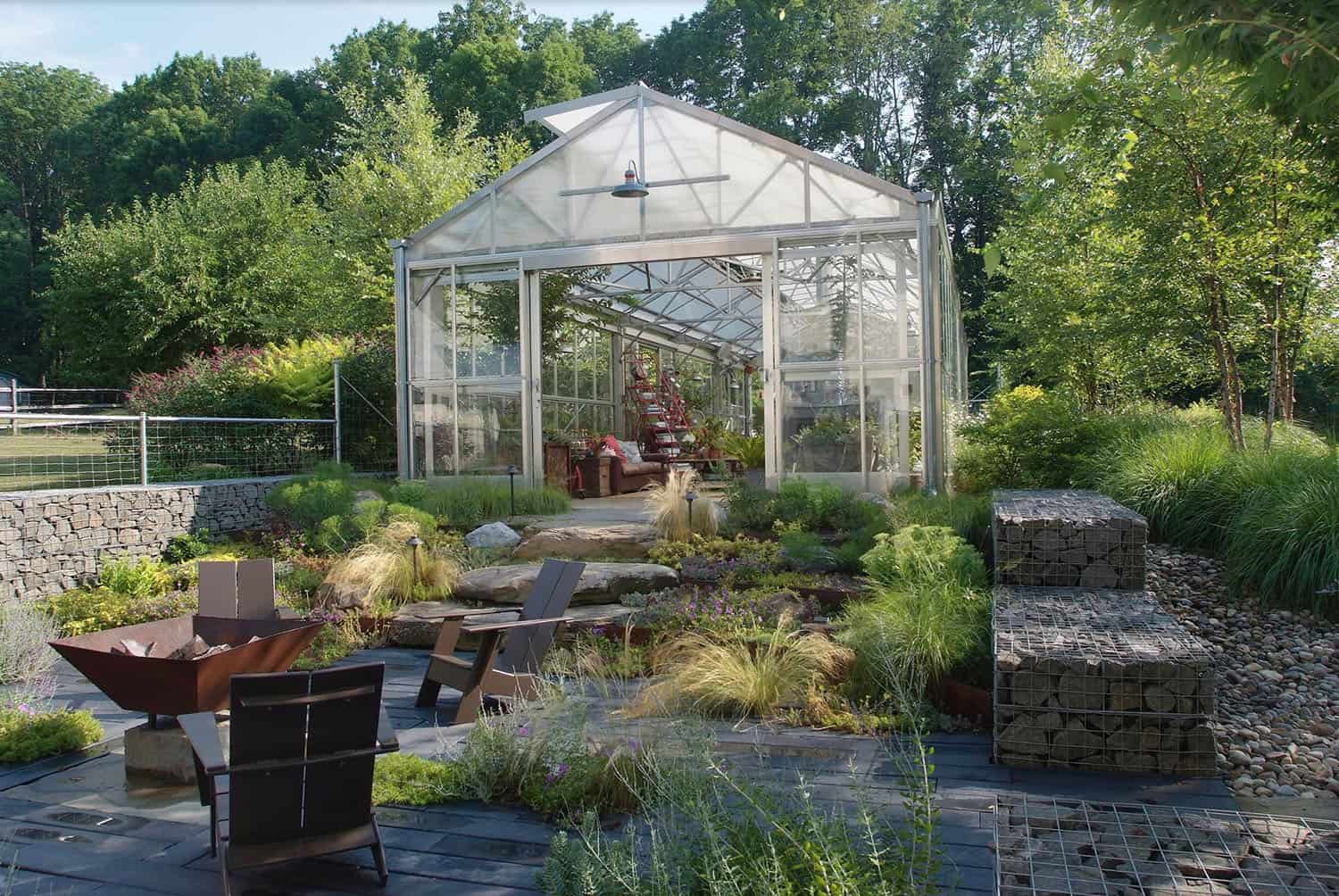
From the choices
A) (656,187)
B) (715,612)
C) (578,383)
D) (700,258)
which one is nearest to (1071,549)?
(715,612)

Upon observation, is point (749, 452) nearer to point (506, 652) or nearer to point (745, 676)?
point (506, 652)

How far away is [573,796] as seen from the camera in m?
3.60

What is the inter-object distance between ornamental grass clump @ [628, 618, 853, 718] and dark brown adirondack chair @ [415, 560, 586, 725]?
2.10ft

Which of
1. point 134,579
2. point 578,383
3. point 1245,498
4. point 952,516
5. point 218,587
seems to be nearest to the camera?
point 218,587

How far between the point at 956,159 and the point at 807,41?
17.9ft

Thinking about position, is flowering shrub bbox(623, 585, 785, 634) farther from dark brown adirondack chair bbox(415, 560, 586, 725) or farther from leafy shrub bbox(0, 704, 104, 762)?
leafy shrub bbox(0, 704, 104, 762)

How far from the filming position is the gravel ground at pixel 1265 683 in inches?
146

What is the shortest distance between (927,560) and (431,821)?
3.13 m

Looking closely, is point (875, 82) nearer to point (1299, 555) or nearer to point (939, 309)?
point (939, 309)

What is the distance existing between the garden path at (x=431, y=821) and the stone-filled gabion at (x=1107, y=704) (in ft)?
0.32

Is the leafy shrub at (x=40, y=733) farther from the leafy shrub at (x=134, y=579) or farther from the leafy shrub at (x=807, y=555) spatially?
the leafy shrub at (x=807, y=555)

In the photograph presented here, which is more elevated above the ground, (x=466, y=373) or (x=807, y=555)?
(x=466, y=373)

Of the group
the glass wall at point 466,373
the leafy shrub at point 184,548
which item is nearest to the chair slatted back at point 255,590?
the leafy shrub at point 184,548

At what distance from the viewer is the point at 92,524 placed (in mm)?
8859
